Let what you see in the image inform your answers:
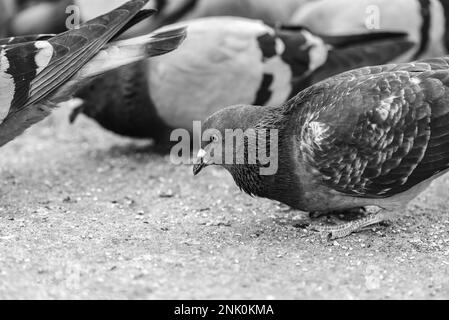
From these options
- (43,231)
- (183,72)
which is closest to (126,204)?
(43,231)

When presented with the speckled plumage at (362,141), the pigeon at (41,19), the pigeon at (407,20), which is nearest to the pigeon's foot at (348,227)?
the speckled plumage at (362,141)

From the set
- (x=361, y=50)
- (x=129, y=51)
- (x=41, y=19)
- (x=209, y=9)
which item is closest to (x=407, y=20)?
(x=361, y=50)

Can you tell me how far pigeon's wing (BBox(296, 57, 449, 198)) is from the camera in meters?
4.32

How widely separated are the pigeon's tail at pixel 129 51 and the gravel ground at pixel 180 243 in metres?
0.96

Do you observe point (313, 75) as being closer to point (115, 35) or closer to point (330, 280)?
point (115, 35)

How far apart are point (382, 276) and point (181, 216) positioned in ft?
5.30

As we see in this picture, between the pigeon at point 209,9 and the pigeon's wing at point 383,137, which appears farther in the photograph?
the pigeon at point 209,9

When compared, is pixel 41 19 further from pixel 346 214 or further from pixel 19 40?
pixel 346 214

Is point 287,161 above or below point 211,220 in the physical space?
above

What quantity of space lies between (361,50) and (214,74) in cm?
139

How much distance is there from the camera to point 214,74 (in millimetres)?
6117

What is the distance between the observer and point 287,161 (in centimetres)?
449

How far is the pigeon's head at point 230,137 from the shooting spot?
4535 mm

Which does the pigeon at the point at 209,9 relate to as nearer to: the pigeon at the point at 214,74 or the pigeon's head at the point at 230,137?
the pigeon at the point at 214,74
